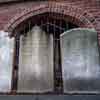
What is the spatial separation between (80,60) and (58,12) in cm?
92

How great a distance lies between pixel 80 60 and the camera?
357 centimetres

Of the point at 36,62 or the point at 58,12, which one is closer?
the point at 36,62

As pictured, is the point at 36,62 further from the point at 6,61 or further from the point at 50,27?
the point at 50,27

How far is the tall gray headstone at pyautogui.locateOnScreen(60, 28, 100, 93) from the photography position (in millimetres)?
3433

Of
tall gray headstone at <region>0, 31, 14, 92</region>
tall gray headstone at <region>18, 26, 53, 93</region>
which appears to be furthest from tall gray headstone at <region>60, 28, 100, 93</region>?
tall gray headstone at <region>0, 31, 14, 92</region>

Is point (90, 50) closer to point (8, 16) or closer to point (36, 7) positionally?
point (36, 7)

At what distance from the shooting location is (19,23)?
400 centimetres

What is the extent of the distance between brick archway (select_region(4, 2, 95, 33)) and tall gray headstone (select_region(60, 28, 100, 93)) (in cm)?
24

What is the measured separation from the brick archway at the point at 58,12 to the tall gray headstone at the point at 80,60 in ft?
0.79

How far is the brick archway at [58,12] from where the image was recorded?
12.7 ft

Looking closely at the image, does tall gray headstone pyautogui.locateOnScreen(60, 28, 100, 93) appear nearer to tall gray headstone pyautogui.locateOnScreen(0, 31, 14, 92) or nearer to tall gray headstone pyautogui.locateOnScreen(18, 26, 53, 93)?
tall gray headstone pyautogui.locateOnScreen(18, 26, 53, 93)

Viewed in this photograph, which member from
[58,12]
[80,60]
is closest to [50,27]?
[58,12]

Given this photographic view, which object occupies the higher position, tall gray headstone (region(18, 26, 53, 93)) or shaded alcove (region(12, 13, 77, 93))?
shaded alcove (region(12, 13, 77, 93))

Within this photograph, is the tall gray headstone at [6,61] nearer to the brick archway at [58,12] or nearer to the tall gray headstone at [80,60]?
the brick archway at [58,12]
